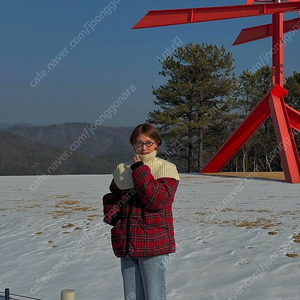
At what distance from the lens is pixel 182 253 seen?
395cm

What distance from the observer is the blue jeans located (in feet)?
5.90

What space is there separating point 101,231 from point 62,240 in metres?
0.58

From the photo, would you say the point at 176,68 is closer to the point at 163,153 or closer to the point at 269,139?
the point at 163,153

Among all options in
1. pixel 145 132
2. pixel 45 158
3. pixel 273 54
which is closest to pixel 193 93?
pixel 273 54

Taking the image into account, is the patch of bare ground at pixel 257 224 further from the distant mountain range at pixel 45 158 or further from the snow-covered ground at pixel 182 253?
the distant mountain range at pixel 45 158

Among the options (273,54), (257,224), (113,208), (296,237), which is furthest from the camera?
(273,54)

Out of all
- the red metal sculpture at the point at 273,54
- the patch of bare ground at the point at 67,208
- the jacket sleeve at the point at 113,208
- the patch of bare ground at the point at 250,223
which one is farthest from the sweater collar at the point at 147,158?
the red metal sculpture at the point at 273,54

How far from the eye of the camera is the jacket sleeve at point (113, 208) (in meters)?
1.83

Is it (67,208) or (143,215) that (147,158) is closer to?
(143,215)

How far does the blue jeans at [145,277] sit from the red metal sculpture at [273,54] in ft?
26.4

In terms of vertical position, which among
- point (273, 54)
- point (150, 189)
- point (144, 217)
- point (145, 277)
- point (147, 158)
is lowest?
point (145, 277)

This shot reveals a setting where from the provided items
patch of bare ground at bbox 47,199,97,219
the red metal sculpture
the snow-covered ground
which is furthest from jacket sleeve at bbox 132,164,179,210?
the red metal sculpture

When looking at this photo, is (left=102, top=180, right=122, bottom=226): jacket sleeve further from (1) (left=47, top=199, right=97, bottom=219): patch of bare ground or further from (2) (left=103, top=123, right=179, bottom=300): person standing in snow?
(1) (left=47, top=199, right=97, bottom=219): patch of bare ground

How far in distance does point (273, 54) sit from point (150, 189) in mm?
11445
